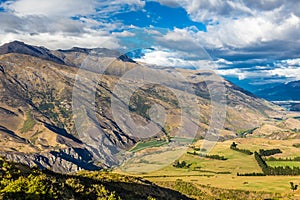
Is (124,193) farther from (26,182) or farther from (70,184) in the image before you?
(26,182)

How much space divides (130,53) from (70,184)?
28712 mm

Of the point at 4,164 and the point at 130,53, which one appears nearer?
the point at 4,164

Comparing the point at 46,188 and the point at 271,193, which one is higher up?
the point at 46,188

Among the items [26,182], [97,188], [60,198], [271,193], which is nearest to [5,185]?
[26,182]

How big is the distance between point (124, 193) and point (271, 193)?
138712 mm

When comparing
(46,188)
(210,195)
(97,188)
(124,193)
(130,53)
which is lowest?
(210,195)

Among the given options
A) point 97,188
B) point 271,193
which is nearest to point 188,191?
point 271,193

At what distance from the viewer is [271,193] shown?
19438cm

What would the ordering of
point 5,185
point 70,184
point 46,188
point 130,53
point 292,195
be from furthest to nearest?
point 292,195 < point 130,53 < point 70,184 < point 46,188 < point 5,185

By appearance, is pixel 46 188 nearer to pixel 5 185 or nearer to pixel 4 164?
pixel 5 185

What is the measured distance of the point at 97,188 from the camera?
64.5 meters

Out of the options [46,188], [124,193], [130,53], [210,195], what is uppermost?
[130,53]

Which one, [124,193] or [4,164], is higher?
[4,164]

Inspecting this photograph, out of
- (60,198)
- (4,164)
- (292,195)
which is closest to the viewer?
(60,198)
